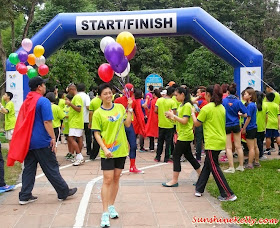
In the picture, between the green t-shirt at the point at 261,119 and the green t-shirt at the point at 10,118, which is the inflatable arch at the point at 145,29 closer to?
the green t-shirt at the point at 10,118

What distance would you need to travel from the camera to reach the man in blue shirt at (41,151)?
5043 millimetres

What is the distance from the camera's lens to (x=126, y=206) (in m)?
4.96

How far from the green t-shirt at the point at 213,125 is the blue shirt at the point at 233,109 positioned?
5.27ft

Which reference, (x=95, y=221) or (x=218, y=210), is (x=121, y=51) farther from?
(x=218, y=210)

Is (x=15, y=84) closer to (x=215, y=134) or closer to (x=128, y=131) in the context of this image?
(x=128, y=131)

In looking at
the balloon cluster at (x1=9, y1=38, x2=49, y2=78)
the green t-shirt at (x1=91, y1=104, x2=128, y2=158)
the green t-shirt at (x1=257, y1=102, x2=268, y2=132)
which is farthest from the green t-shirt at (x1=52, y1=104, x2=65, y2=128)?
the green t-shirt at (x1=257, y1=102, x2=268, y2=132)

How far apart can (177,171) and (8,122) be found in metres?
5.35

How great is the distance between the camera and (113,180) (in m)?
4.40

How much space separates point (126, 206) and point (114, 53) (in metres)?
2.16

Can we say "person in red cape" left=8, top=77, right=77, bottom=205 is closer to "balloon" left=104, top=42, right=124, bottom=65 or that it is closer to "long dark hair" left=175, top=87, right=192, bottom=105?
"balloon" left=104, top=42, right=124, bottom=65

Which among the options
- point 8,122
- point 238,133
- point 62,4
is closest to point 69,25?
point 8,122

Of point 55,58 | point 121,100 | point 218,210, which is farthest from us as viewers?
point 55,58

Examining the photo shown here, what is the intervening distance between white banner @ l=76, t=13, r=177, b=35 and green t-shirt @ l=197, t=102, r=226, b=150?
4.92 metres

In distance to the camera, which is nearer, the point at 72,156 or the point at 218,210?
the point at 218,210
